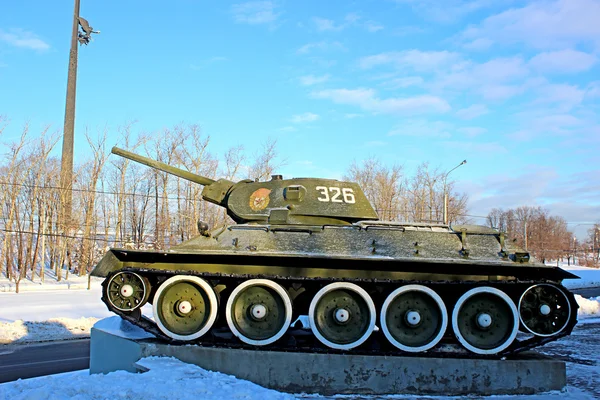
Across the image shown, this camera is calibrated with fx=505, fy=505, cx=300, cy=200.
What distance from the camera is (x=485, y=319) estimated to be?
7344 mm

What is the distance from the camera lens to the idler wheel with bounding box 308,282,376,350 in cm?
743

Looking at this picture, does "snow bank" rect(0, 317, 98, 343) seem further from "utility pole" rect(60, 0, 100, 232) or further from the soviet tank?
"utility pole" rect(60, 0, 100, 232)

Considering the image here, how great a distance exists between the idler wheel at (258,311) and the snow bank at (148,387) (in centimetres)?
91

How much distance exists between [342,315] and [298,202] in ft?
7.38

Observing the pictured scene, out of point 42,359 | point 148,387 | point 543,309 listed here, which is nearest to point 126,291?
point 148,387

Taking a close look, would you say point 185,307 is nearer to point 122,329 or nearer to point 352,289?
point 122,329

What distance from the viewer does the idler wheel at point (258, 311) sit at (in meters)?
7.50

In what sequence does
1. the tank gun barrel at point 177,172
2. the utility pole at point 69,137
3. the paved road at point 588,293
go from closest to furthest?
the tank gun barrel at point 177,172 → the paved road at point 588,293 → the utility pole at point 69,137

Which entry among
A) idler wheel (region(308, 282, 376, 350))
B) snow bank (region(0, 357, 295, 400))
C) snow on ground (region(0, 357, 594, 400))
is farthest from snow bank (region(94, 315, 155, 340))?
idler wheel (region(308, 282, 376, 350))

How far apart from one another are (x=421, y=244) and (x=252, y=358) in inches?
119

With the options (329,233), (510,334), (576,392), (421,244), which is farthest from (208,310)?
(576,392)

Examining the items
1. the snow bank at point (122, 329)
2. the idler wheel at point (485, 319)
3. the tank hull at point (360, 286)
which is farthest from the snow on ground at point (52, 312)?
the idler wheel at point (485, 319)

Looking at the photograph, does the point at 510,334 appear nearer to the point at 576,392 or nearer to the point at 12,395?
the point at 576,392

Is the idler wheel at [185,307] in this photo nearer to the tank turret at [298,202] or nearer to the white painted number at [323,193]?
the tank turret at [298,202]
